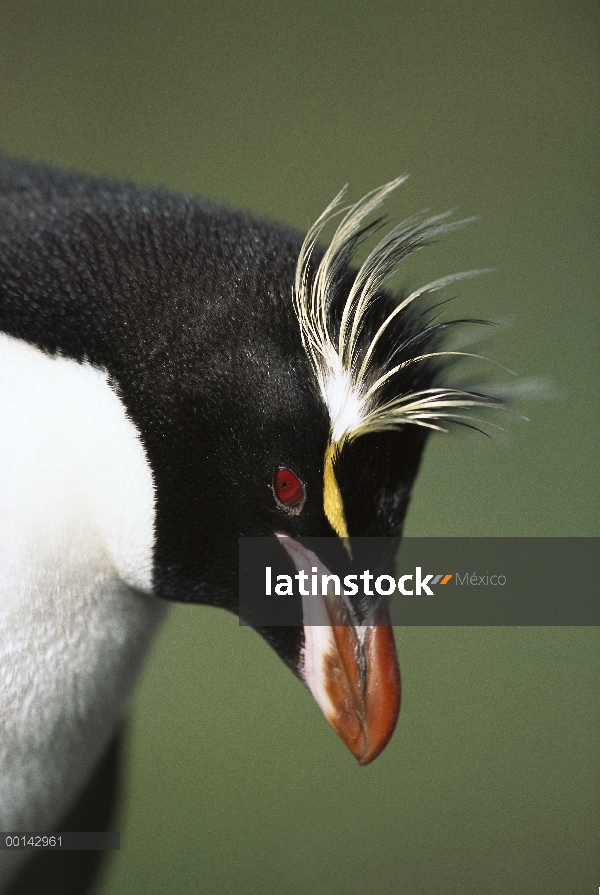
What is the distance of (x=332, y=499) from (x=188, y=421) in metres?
0.08

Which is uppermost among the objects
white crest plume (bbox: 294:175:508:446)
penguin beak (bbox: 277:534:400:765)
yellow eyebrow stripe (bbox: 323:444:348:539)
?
white crest plume (bbox: 294:175:508:446)

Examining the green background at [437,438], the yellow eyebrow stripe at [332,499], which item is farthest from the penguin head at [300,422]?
the green background at [437,438]

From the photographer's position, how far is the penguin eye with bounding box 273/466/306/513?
46 centimetres

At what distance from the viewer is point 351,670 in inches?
18.9

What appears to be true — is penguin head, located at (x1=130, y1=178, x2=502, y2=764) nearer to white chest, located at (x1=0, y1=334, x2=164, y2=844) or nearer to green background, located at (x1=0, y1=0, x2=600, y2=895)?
white chest, located at (x1=0, y1=334, x2=164, y2=844)

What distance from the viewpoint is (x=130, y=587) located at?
1.67 ft

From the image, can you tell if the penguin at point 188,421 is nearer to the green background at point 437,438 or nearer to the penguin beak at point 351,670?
the penguin beak at point 351,670

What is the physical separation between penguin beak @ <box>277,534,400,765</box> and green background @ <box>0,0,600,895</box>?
0.24 meters

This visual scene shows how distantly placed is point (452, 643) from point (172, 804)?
0.32 m

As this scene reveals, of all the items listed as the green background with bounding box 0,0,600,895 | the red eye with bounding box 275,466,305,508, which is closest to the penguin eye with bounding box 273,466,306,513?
the red eye with bounding box 275,466,305,508

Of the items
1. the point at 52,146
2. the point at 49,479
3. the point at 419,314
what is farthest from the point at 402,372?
the point at 52,146

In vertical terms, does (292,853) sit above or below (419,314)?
below

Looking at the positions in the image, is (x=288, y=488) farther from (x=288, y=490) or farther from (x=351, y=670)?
(x=351, y=670)

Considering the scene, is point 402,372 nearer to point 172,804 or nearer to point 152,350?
point 152,350
